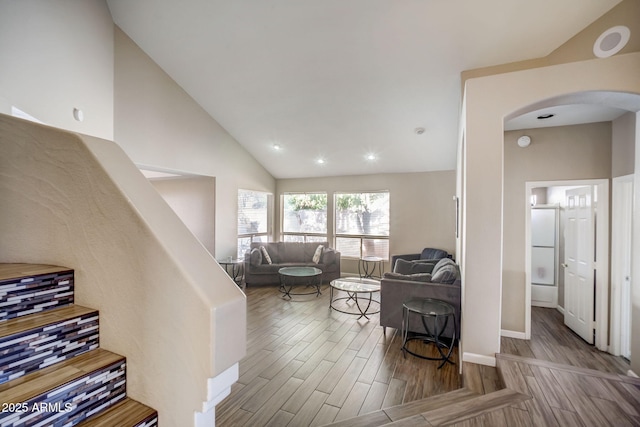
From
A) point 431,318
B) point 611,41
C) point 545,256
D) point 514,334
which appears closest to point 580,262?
point 545,256

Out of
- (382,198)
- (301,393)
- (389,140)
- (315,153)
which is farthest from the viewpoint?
(382,198)

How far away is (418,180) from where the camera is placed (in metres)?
6.46

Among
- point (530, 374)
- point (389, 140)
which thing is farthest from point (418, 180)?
point (530, 374)

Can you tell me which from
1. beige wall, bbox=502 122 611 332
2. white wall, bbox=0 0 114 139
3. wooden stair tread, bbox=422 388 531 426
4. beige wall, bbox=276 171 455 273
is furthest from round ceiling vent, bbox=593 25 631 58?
white wall, bbox=0 0 114 139

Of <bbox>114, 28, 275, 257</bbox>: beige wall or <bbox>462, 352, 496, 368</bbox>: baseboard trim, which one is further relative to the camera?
<bbox>114, 28, 275, 257</bbox>: beige wall

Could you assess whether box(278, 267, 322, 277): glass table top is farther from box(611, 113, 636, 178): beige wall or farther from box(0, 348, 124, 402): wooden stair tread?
box(611, 113, 636, 178): beige wall

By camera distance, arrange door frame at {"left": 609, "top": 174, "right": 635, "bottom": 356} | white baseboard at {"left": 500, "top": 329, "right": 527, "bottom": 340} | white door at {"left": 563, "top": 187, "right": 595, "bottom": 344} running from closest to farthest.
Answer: door frame at {"left": 609, "top": 174, "right": 635, "bottom": 356}
white door at {"left": 563, "top": 187, "right": 595, "bottom": 344}
white baseboard at {"left": 500, "top": 329, "right": 527, "bottom": 340}

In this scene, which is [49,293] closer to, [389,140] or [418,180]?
[389,140]

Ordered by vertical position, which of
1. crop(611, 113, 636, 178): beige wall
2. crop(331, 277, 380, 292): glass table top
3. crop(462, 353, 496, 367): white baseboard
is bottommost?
crop(462, 353, 496, 367): white baseboard

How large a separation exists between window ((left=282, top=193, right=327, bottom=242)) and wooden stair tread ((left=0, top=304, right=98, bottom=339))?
255 inches

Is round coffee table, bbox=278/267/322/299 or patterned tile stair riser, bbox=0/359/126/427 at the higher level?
patterned tile stair riser, bbox=0/359/126/427

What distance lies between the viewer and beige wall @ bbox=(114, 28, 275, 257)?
3.88 m

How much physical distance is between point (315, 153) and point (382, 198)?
6.61 feet

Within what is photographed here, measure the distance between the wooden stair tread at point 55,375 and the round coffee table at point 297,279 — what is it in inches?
162
